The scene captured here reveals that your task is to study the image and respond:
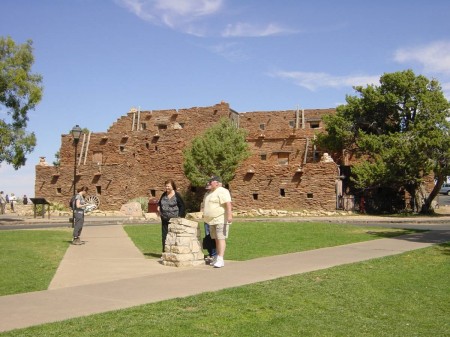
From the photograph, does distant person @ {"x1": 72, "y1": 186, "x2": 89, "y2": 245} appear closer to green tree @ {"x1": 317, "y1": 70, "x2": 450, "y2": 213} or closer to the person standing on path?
the person standing on path

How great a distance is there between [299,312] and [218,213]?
4358 millimetres

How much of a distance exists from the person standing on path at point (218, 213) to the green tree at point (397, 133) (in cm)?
2748

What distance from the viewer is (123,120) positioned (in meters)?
53.7

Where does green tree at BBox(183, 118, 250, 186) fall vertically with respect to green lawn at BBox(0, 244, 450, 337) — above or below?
above

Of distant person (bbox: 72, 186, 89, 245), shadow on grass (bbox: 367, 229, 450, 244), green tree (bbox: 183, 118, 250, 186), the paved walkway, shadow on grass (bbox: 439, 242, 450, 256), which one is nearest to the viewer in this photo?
the paved walkway

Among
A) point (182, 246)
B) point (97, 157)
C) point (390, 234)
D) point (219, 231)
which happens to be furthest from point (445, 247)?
point (97, 157)

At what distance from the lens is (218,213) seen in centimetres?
1136

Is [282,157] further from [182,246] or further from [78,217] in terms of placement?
[182,246]

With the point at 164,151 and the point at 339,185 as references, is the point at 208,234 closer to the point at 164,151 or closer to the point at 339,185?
the point at 339,185

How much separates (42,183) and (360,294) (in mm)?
42916

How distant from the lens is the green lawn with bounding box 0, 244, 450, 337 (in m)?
6.36

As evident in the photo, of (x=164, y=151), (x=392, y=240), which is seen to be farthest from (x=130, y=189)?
(x=392, y=240)

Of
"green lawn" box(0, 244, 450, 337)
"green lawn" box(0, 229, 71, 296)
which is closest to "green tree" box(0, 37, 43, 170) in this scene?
Result: "green lawn" box(0, 229, 71, 296)

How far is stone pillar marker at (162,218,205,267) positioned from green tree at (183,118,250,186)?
91.9 ft
